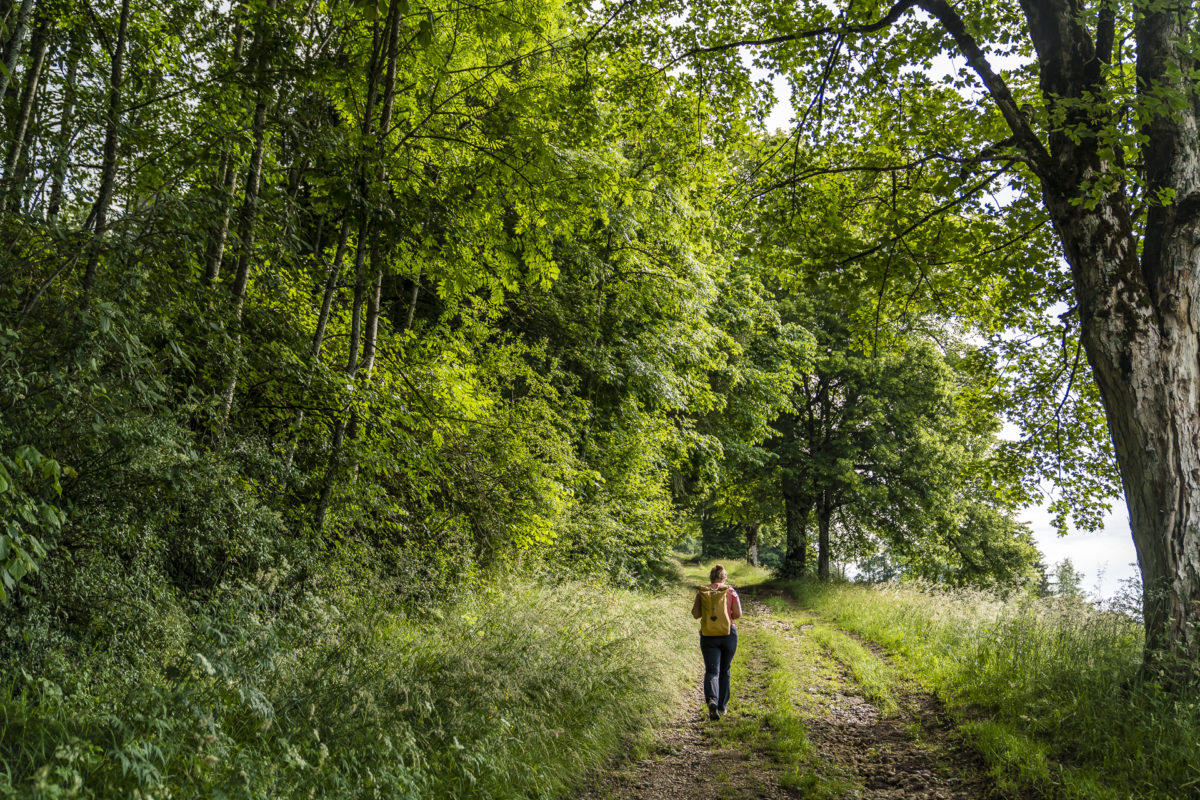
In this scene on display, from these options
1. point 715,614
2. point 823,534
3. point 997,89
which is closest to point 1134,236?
point 997,89

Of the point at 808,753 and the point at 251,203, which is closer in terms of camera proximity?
the point at 251,203

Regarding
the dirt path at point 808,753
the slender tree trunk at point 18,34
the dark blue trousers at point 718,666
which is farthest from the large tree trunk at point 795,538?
the slender tree trunk at point 18,34

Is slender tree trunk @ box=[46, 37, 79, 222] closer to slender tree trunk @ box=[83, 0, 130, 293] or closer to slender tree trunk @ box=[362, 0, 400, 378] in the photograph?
slender tree trunk @ box=[83, 0, 130, 293]

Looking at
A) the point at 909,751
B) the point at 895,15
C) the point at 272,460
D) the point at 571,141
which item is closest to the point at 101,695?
the point at 272,460

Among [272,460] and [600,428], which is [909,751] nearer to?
[272,460]

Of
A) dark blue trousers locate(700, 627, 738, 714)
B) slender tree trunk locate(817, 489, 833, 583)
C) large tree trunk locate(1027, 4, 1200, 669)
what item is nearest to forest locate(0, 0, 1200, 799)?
large tree trunk locate(1027, 4, 1200, 669)

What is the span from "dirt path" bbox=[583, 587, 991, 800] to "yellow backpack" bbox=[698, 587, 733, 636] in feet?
3.31

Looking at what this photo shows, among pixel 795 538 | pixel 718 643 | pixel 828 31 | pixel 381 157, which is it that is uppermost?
pixel 828 31

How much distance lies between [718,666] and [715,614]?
25.6 inches

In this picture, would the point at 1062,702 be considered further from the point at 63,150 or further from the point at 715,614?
the point at 63,150

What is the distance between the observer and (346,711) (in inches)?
171

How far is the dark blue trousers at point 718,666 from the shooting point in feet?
26.3

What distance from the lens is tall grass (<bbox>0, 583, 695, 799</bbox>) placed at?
3.10 m

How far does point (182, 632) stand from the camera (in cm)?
436
